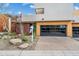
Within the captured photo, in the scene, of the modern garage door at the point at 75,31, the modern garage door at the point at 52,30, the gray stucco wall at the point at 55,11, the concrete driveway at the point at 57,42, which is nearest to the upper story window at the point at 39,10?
the gray stucco wall at the point at 55,11

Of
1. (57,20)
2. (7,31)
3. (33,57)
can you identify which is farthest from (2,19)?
(33,57)

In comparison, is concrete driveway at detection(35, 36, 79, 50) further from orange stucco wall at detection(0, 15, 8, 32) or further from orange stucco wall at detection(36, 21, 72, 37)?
orange stucco wall at detection(0, 15, 8, 32)

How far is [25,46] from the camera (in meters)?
15.2

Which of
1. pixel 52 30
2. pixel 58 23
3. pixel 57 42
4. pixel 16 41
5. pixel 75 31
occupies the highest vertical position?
pixel 58 23

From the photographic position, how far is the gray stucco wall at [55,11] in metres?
A: 16.3

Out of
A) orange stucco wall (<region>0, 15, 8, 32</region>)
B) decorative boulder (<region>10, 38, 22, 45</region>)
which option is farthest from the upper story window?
decorative boulder (<region>10, 38, 22, 45</region>)

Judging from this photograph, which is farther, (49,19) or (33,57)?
(49,19)

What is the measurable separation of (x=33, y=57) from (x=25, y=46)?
4.31 metres

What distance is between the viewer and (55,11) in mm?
16594

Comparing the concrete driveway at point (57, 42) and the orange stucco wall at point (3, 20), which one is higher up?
the orange stucco wall at point (3, 20)

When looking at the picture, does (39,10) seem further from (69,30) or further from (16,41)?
(69,30)

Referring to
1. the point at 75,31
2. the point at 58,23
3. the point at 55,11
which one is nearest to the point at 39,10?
the point at 55,11

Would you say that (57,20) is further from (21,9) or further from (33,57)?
(33,57)

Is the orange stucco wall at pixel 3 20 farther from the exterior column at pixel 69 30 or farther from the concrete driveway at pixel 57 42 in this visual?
the exterior column at pixel 69 30
